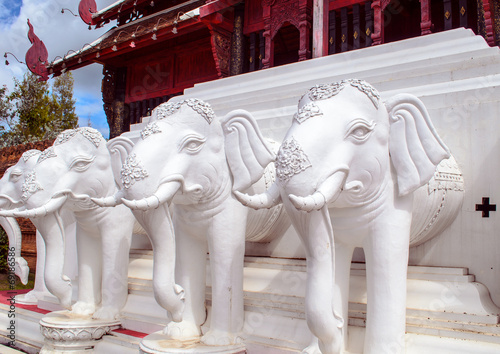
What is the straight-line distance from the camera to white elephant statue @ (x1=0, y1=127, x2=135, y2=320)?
13.0 ft

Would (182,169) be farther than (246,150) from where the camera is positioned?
No

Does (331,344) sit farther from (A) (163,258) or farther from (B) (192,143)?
(B) (192,143)

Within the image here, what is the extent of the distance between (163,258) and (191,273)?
0.45 m

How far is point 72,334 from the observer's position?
12.9ft

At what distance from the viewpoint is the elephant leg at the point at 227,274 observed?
3244 millimetres

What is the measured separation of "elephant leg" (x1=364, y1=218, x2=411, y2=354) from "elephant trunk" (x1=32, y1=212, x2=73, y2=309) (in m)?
2.49

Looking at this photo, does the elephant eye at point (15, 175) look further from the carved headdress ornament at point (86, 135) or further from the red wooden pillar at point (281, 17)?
the red wooden pillar at point (281, 17)

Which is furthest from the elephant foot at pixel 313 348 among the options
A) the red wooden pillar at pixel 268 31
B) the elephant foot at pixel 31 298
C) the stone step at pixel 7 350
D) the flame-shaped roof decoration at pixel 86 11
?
the flame-shaped roof decoration at pixel 86 11

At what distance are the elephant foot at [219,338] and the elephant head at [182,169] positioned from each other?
245 mm

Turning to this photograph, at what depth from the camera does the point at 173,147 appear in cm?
307

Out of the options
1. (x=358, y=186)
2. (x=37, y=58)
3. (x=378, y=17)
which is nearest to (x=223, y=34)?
(x=378, y=17)

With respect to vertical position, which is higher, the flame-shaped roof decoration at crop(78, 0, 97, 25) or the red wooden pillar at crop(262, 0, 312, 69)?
Result: the flame-shaped roof decoration at crop(78, 0, 97, 25)

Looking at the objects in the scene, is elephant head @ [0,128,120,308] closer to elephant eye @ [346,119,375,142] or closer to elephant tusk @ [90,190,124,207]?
elephant tusk @ [90,190,124,207]

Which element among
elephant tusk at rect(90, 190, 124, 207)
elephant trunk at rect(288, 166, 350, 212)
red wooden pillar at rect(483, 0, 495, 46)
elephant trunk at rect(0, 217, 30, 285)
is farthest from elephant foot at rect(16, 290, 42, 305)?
red wooden pillar at rect(483, 0, 495, 46)
